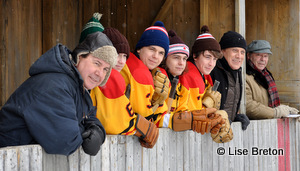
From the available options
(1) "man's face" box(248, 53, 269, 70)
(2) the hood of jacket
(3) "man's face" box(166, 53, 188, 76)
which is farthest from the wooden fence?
(1) "man's face" box(248, 53, 269, 70)

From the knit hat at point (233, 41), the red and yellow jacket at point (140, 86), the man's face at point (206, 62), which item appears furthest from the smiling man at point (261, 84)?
the red and yellow jacket at point (140, 86)

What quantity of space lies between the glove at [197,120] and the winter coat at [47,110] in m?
1.50

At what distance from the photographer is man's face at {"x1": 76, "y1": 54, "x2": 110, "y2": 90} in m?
2.88

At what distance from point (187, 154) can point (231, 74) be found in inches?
58.3

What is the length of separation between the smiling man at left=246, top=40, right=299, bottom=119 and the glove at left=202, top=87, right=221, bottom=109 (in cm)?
117

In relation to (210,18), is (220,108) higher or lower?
lower

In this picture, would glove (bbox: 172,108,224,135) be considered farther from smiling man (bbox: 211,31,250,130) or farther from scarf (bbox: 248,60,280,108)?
scarf (bbox: 248,60,280,108)

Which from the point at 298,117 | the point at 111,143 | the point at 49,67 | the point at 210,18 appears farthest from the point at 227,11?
the point at 49,67

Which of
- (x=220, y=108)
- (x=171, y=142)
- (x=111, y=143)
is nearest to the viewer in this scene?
(x=111, y=143)

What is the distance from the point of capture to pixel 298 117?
6148 mm

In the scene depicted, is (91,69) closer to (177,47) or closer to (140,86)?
(140,86)

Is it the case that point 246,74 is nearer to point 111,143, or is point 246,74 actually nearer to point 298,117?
point 298,117

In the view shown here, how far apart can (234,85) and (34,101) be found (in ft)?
10.7

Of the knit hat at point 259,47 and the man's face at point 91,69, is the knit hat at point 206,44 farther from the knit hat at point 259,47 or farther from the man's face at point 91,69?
the man's face at point 91,69
